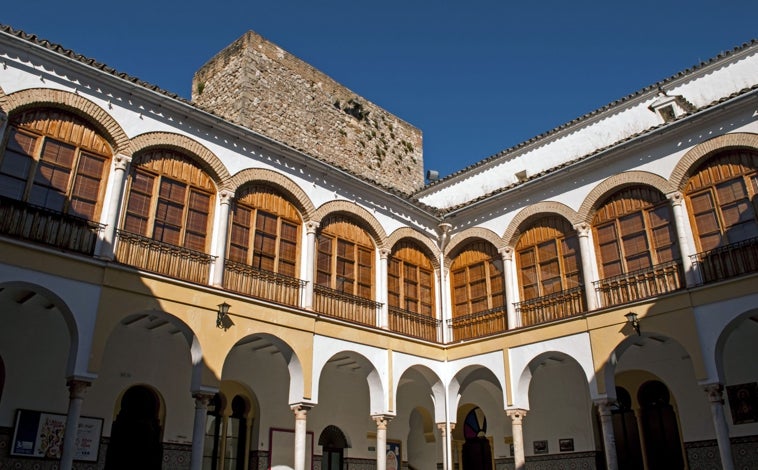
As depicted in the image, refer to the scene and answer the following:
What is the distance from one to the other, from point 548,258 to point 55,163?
34.7 ft

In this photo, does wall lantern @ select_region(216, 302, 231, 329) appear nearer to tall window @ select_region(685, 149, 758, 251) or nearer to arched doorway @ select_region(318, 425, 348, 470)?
arched doorway @ select_region(318, 425, 348, 470)

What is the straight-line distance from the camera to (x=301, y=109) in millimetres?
22250

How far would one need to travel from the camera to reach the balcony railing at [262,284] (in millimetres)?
12266

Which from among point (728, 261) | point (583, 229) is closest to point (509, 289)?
point (583, 229)

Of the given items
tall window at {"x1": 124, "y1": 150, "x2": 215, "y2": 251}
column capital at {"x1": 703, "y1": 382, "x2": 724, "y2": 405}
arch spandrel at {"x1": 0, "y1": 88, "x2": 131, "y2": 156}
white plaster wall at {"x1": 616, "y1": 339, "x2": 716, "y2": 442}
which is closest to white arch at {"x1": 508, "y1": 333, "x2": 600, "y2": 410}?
white plaster wall at {"x1": 616, "y1": 339, "x2": 716, "y2": 442}

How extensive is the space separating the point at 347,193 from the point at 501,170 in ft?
21.0

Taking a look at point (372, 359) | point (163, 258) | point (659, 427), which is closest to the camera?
point (163, 258)

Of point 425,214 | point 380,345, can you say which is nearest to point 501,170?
point 425,214

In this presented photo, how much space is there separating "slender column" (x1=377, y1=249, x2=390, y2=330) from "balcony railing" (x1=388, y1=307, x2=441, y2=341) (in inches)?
8.7

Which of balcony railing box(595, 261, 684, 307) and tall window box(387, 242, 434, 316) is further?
tall window box(387, 242, 434, 316)

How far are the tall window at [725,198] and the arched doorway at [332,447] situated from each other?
927 centimetres

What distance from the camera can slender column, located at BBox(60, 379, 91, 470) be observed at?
9.27 m

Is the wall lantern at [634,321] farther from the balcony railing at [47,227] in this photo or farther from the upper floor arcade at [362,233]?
the balcony railing at [47,227]

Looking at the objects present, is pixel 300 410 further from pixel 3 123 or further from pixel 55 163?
pixel 3 123
